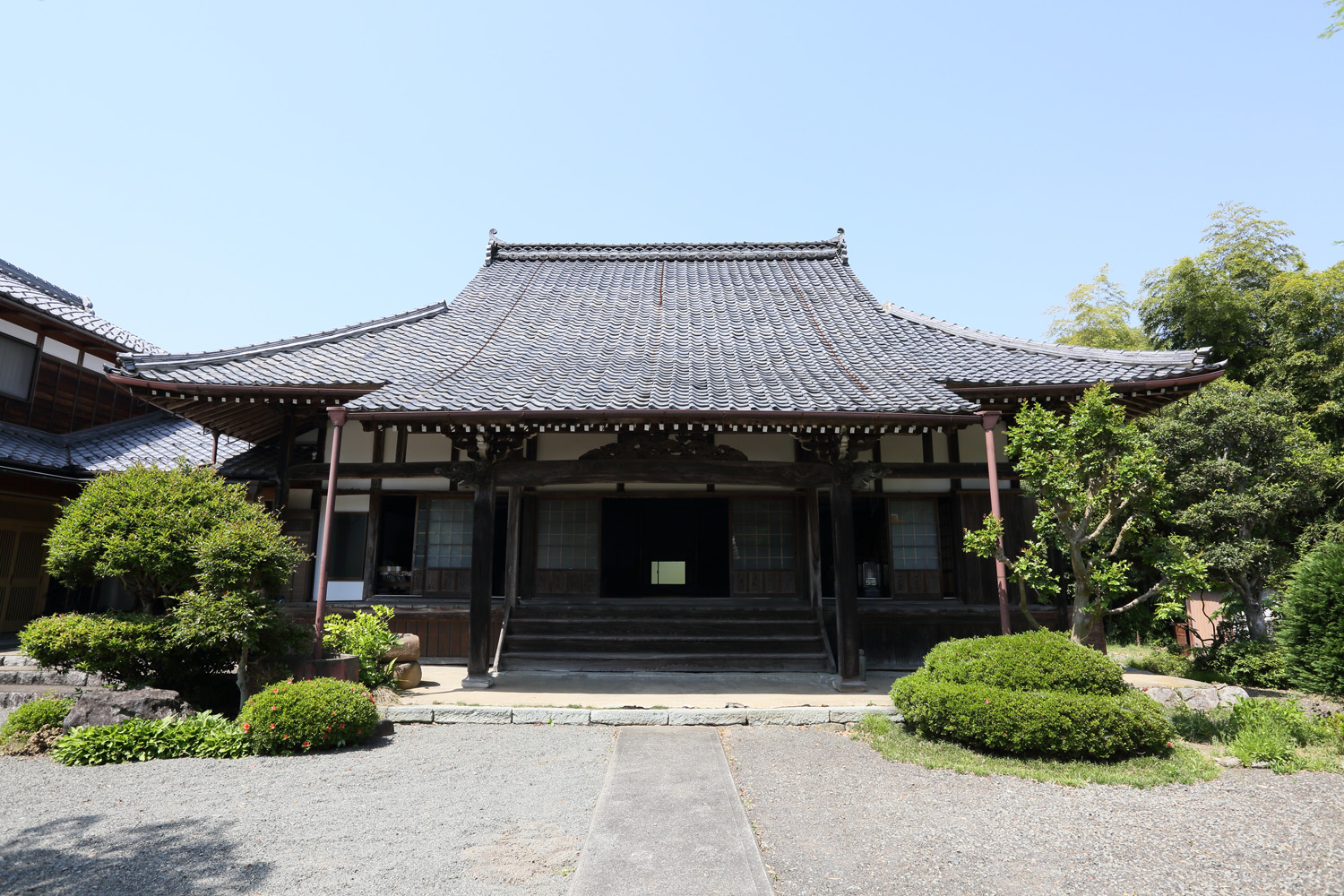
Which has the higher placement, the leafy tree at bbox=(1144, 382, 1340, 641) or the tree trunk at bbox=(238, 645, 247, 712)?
the leafy tree at bbox=(1144, 382, 1340, 641)

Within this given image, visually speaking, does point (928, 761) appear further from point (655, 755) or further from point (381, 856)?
point (381, 856)

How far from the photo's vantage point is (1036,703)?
577 centimetres

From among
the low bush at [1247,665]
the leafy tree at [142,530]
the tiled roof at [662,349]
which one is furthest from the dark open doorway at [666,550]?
the low bush at [1247,665]

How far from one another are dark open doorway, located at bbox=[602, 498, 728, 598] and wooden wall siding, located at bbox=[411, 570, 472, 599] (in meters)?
2.80

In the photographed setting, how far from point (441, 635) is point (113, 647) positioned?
4184 millimetres

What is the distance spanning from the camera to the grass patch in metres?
5.21

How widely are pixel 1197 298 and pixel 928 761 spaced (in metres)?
14.8

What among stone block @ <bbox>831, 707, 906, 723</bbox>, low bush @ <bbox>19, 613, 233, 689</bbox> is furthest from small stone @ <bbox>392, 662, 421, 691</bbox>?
stone block @ <bbox>831, 707, 906, 723</bbox>

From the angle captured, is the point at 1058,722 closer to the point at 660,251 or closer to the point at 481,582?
the point at 481,582

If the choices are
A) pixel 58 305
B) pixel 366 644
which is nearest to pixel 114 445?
pixel 58 305

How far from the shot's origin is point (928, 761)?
5750 millimetres

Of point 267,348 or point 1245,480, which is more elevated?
point 267,348

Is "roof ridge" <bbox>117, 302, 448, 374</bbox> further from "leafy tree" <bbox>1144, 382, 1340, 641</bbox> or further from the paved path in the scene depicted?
"leafy tree" <bbox>1144, 382, 1340, 641</bbox>

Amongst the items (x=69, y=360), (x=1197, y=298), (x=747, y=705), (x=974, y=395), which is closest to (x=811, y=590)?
(x=747, y=705)
